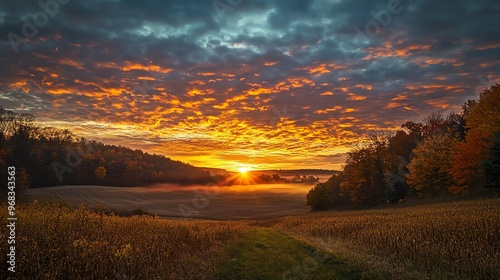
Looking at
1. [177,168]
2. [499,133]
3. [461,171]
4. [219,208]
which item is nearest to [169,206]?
[219,208]

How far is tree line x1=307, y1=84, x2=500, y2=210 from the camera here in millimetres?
41794

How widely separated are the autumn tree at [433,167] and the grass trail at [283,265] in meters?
47.8

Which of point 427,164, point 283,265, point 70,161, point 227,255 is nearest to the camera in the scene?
point 283,265

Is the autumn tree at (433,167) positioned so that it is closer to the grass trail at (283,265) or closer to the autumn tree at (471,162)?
the autumn tree at (471,162)

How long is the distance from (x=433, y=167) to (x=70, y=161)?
3821 inches

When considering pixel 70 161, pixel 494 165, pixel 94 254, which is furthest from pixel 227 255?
pixel 70 161

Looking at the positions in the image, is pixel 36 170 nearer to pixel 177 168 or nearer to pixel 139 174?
pixel 139 174

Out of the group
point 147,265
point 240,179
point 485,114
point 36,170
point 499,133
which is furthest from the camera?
point 240,179

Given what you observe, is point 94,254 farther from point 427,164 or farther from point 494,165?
point 427,164

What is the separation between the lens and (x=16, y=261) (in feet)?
20.9

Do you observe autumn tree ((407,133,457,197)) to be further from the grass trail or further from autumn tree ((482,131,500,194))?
the grass trail

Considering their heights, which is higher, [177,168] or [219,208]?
[177,168]

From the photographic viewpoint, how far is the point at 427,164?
53250 millimetres

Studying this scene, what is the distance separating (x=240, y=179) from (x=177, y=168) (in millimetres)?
49026
